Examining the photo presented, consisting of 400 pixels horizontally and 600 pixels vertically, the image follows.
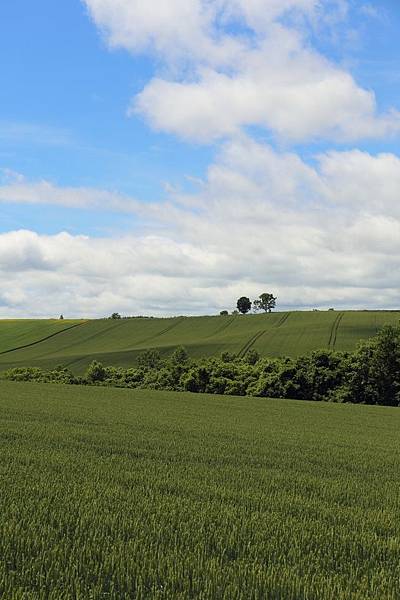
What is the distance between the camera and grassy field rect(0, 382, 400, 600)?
5.44 meters

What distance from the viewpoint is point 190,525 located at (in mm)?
7457

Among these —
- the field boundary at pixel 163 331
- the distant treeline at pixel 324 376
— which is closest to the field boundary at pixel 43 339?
the field boundary at pixel 163 331

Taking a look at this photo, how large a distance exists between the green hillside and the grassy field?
8559 centimetres

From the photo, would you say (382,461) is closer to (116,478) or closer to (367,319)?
(116,478)

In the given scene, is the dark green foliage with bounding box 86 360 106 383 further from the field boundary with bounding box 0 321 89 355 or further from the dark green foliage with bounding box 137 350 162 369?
the field boundary with bounding box 0 321 89 355

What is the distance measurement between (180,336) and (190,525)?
11986 cm

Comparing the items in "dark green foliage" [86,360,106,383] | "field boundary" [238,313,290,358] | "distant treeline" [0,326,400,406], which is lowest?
"dark green foliage" [86,360,106,383]

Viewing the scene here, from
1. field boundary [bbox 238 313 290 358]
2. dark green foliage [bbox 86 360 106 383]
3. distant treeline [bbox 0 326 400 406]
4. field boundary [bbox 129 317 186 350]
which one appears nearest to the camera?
distant treeline [bbox 0 326 400 406]

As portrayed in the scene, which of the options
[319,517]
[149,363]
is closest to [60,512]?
[319,517]

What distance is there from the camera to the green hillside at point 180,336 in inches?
4114

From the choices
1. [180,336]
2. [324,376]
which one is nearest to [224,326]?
[180,336]

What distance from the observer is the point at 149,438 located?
59.3ft

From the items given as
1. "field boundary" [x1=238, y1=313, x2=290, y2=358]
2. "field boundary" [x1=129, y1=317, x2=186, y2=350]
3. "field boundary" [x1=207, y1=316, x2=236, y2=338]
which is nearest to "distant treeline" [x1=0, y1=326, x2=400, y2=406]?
"field boundary" [x1=238, y1=313, x2=290, y2=358]

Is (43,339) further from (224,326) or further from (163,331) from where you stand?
(224,326)
